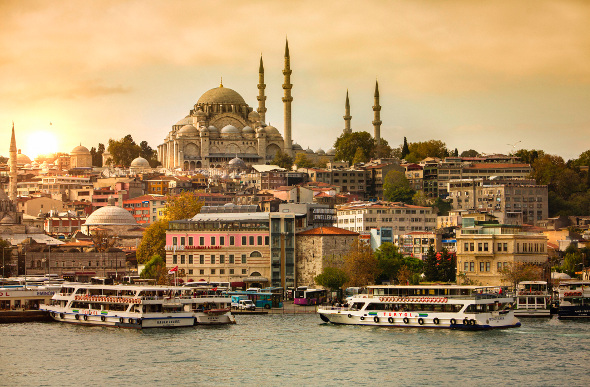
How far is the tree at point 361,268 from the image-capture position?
64000 mm

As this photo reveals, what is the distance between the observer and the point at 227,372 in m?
38.6

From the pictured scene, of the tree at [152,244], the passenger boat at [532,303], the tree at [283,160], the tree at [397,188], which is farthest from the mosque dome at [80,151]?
the passenger boat at [532,303]

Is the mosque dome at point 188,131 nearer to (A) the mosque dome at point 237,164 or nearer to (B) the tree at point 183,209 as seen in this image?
(A) the mosque dome at point 237,164

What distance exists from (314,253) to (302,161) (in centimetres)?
6850

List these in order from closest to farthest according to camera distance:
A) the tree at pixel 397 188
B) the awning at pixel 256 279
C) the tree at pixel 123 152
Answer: the awning at pixel 256 279 < the tree at pixel 397 188 < the tree at pixel 123 152

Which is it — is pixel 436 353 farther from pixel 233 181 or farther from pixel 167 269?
pixel 233 181

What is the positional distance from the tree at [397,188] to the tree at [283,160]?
67.7ft

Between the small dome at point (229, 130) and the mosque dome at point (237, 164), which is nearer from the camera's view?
the mosque dome at point (237, 164)

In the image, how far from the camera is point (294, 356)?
138ft

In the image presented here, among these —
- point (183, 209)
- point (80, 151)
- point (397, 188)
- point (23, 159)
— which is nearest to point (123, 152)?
point (80, 151)

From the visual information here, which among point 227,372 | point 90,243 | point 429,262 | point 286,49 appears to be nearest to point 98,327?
point 227,372

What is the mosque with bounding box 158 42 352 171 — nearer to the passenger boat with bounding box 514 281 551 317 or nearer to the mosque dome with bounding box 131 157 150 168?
the mosque dome with bounding box 131 157 150 168

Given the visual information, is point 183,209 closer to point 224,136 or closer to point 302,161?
point 302,161

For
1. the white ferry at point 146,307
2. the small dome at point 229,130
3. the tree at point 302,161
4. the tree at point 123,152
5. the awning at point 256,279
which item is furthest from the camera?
the tree at point 123,152
